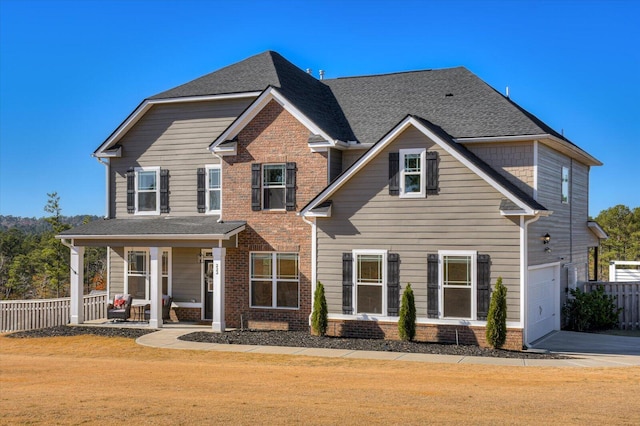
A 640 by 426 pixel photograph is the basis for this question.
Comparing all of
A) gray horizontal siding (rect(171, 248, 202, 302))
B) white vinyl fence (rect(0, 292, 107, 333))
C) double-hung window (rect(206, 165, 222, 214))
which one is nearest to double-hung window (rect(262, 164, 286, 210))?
double-hung window (rect(206, 165, 222, 214))

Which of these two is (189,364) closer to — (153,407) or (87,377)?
(87,377)

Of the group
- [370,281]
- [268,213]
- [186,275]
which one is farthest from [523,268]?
[186,275]

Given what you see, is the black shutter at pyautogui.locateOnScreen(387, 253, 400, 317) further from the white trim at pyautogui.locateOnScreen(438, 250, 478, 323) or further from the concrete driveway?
the concrete driveway

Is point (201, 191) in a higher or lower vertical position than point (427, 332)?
higher

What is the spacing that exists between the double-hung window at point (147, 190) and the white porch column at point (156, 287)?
3.03 metres

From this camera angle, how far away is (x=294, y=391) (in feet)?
44.1

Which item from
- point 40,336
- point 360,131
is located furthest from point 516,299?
point 40,336

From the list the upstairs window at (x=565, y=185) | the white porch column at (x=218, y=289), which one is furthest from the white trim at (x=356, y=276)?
the upstairs window at (x=565, y=185)

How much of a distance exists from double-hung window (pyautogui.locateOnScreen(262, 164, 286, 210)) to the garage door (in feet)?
26.4

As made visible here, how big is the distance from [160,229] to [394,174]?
8098 mm

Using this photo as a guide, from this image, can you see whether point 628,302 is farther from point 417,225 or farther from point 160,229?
point 160,229

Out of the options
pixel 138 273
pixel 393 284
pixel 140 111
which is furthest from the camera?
pixel 138 273

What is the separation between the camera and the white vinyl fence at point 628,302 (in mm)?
24516

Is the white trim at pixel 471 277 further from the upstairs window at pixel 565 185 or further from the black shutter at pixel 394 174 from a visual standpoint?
the upstairs window at pixel 565 185
